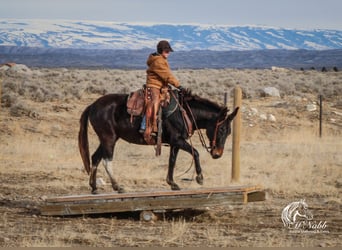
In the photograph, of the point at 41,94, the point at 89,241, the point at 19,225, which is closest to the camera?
the point at 89,241

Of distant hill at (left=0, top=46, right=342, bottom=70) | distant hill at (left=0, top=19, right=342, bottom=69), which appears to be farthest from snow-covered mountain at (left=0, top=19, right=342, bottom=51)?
distant hill at (left=0, top=46, right=342, bottom=70)

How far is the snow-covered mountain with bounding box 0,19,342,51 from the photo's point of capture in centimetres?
15234

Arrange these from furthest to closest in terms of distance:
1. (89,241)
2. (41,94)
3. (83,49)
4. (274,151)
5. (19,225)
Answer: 1. (83,49)
2. (41,94)
3. (274,151)
4. (19,225)
5. (89,241)

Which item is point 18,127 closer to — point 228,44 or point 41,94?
point 41,94

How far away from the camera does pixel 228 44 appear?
190250 millimetres

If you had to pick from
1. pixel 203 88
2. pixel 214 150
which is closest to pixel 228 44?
pixel 203 88

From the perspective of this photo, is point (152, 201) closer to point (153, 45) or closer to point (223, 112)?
point (223, 112)

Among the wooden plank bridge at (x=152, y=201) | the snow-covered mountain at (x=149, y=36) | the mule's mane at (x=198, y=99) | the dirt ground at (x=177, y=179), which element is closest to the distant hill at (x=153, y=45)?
the snow-covered mountain at (x=149, y=36)

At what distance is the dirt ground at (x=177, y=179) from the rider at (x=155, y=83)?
4.41ft

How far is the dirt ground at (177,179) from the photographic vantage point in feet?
30.2

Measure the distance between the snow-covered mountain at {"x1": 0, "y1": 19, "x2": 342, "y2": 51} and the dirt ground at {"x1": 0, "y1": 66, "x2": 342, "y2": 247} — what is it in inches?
4695

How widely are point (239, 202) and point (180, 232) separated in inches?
52.3

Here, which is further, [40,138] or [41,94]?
[41,94]

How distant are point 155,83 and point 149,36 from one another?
612 ft
